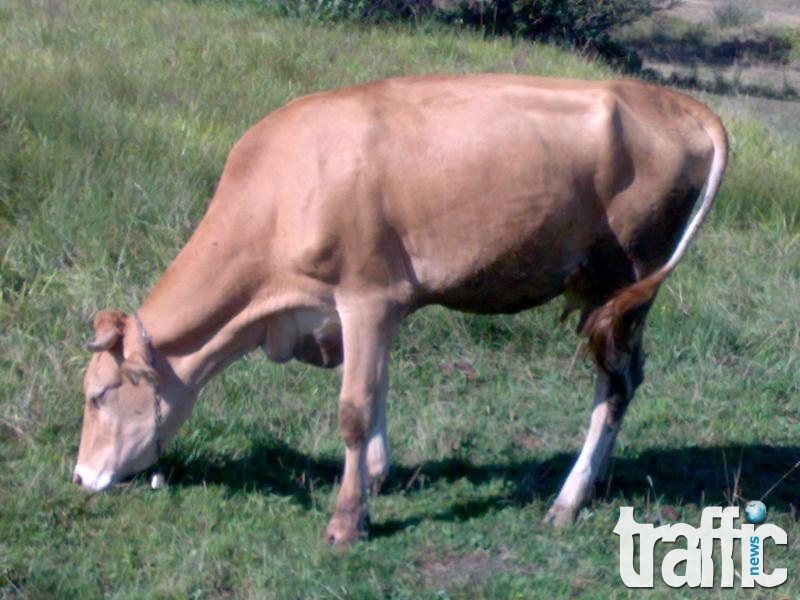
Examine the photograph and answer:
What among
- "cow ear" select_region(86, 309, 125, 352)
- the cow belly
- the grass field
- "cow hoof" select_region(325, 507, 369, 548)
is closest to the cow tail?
the cow belly

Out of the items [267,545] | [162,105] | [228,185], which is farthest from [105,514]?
[162,105]

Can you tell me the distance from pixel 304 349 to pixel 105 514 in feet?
3.54

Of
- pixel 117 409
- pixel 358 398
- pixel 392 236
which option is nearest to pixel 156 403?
pixel 117 409

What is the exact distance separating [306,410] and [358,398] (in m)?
1.42

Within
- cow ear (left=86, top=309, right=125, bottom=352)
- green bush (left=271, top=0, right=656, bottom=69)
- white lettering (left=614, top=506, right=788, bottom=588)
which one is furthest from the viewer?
green bush (left=271, top=0, right=656, bottom=69)

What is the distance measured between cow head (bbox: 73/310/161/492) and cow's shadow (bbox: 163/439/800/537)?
35 centimetres

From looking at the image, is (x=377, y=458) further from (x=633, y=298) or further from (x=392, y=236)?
(x=633, y=298)

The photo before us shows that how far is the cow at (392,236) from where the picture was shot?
4898 mm

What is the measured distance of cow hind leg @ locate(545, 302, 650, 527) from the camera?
533cm

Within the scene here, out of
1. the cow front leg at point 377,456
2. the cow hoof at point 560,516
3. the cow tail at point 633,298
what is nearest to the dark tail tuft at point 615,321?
the cow tail at point 633,298

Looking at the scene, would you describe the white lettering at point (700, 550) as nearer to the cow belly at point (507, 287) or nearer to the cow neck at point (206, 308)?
the cow belly at point (507, 287)

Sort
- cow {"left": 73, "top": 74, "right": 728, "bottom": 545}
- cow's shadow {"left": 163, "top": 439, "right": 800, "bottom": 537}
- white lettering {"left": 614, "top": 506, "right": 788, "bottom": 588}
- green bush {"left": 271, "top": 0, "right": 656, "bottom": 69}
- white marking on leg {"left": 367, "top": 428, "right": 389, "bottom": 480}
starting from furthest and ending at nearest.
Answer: green bush {"left": 271, "top": 0, "right": 656, "bottom": 69} → white marking on leg {"left": 367, "top": 428, "right": 389, "bottom": 480} → cow's shadow {"left": 163, "top": 439, "right": 800, "bottom": 537} → cow {"left": 73, "top": 74, "right": 728, "bottom": 545} → white lettering {"left": 614, "top": 506, "right": 788, "bottom": 588}

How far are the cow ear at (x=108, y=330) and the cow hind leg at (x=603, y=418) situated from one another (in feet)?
6.49

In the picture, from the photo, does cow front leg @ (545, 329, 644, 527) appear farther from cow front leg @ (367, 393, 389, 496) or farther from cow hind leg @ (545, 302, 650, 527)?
cow front leg @ (367, 393, 389, 496)
